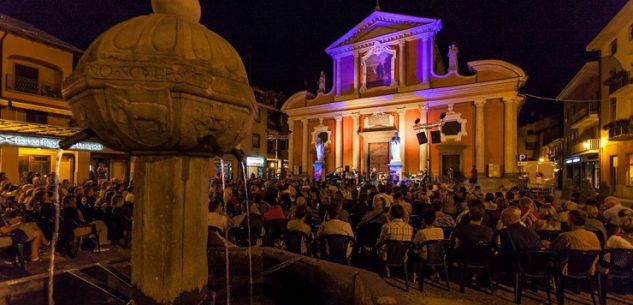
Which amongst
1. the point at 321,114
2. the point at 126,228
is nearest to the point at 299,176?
the point at 321,114

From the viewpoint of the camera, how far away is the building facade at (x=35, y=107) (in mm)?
18703

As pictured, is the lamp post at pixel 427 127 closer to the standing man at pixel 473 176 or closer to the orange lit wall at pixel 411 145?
the orange lit wall at pixel 411 145

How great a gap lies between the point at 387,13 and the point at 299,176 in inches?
580

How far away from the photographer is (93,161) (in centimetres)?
2416

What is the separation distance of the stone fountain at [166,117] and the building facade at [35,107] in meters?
17.6

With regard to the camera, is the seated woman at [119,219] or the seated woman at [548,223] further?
the seated woman at [119,219]

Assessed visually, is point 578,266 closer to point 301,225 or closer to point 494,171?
point 301,225

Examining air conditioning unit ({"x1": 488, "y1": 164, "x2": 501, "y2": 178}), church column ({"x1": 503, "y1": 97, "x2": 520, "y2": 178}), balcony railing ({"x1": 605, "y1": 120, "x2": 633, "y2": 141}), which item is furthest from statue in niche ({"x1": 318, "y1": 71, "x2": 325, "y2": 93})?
balcony railing ({"x1": 605, "y1": 120, "x2": 633, "y2": 141})

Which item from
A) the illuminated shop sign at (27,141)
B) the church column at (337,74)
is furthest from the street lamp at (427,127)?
the illuminated shop sign at (27,141)

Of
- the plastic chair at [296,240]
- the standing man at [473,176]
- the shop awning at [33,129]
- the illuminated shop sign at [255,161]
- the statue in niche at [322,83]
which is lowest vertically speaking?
the plastic chair at [296,240]

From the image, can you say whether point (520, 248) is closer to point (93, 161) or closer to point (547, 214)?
point (547, 214)

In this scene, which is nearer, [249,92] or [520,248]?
[249,92]

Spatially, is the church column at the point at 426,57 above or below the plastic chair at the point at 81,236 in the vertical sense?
above

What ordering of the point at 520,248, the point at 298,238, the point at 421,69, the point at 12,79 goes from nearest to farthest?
the point at 520,248 < the point at 298,238 < the point at 12,79 < the point at 421,69
